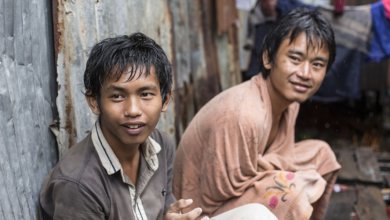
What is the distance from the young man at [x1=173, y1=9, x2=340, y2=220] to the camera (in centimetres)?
327

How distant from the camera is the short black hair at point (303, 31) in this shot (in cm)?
345

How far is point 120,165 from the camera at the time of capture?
2459mm

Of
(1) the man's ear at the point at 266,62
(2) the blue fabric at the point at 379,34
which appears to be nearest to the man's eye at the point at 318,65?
(1) the man's ear at the point at 266,62

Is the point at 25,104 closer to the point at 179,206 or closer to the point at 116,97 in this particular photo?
the point at 116,97

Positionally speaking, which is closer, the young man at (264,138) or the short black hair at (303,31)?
the young man at (264,138)

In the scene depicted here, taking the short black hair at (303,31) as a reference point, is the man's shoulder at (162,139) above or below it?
below

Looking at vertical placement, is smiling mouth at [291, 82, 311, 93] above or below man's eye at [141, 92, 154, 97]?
below

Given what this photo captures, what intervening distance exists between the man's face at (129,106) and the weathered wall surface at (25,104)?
26 cm

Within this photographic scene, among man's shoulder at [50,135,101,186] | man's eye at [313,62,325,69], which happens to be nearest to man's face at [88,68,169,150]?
man's shoulder at [50,135,101,186]

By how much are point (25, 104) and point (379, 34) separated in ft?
13.7

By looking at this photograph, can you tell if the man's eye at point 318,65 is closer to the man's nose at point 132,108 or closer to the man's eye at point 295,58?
the man's eye at point 295,58

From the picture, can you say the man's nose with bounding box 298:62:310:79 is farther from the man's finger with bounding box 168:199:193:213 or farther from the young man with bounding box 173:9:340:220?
the man's finger with bounding box 168:199:193:213

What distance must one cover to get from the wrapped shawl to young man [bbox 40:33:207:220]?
2.45 ft

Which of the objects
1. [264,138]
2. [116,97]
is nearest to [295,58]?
[264,138]
